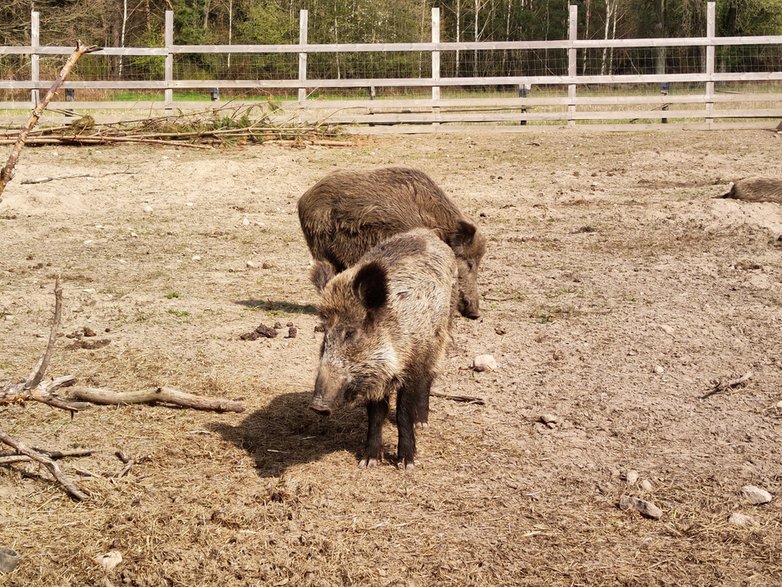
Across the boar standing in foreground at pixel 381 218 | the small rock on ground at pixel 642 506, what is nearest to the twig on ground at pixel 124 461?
the small rock on ground at pixel 642 506

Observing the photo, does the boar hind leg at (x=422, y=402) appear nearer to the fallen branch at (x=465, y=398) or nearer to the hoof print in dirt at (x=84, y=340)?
the fallen branch at (x=465, y=398)

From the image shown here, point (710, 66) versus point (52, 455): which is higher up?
point (710, 66)

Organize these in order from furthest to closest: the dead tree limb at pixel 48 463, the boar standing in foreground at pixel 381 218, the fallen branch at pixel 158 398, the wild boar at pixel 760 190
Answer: the wild boar at pixel 760 190 < the boar standing in foreground at pixel 381 218 < the fallen branch at pixel 158 398 < the dead tree limb at pixel 48 463

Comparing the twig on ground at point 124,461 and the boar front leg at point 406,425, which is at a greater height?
the boar front leg at point 406,425

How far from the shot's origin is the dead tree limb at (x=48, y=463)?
3.84 meters

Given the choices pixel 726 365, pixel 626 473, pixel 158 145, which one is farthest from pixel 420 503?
pixel 158 145

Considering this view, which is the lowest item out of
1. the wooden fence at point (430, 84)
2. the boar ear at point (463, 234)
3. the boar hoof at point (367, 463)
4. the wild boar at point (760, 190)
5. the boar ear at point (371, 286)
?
the boar hoof at point (367, 463)

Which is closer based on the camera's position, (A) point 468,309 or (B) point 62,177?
(A) point 468,309

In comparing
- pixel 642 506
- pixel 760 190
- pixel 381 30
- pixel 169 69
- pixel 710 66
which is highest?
pixel 381 30

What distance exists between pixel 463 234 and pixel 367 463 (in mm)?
2476

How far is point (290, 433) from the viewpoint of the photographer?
488cm

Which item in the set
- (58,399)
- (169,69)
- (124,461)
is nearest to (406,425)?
(124,461)

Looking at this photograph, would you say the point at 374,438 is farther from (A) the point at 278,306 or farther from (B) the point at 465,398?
(A) the point at 278,306

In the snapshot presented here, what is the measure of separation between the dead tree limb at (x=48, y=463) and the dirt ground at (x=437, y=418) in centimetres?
5
